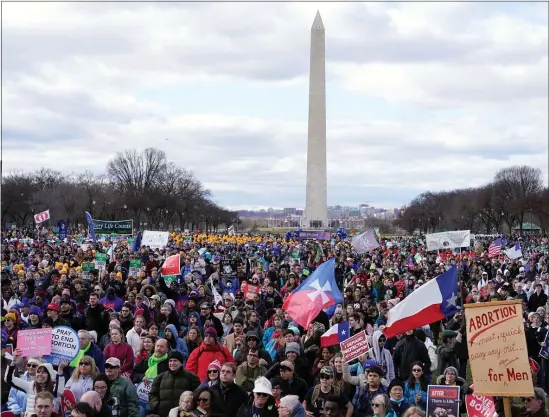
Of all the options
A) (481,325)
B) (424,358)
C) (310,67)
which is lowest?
(424,358)

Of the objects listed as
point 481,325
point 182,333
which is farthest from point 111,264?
point 481,325

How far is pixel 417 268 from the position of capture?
28.8m

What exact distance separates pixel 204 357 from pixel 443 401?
3.05 meters

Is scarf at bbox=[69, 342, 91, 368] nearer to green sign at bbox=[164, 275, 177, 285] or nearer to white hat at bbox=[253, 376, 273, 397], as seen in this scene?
white hat at bbox=[253, 376, 273, 397]

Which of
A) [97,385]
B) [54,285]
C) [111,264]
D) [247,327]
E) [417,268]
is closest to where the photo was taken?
[97,385]

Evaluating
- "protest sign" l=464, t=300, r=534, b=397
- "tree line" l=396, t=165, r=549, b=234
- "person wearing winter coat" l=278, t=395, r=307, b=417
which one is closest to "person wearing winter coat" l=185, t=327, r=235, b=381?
"person wearing winter coat" l=278, t=395, r=307, b=417

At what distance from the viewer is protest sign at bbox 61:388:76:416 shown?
26.6 ft

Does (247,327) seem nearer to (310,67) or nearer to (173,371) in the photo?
(173,371)

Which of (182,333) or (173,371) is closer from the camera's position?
(173,371)

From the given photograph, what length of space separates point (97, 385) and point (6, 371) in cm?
156

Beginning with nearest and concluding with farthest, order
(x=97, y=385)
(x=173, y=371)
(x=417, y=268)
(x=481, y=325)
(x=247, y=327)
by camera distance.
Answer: (x=481, y=325) → (x=97, y=385) → (x=173, y=371) → (x=247, y=327) → (x=417, y=268)

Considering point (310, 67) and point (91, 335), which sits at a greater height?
point (310, 67)

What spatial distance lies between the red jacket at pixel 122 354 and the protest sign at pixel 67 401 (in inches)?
87.7

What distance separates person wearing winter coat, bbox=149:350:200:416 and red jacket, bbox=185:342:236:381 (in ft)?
3.67
